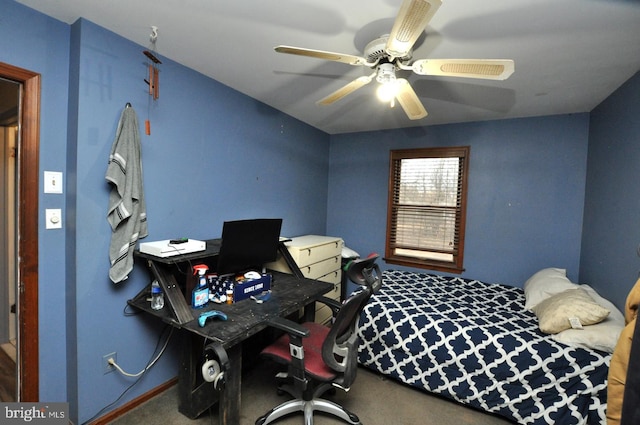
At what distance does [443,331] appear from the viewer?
6.96 feet

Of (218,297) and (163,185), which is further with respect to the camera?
(163,185)

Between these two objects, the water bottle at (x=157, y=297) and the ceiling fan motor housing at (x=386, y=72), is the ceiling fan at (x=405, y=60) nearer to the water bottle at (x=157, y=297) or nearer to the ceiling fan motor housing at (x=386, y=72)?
the ceiling fan motor housing at (x=386, y=72)

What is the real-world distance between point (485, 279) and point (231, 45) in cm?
340

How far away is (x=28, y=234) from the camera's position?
1.50 meters

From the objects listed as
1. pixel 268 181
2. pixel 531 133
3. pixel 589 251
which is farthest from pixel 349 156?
pixel 589 251

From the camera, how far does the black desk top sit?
1.41 metres

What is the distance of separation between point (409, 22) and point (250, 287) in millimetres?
1715

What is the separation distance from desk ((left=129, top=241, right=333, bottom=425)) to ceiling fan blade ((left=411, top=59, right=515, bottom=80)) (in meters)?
1.56

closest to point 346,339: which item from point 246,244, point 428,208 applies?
point 246,244

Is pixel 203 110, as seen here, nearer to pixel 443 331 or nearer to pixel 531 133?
pixel 443 331

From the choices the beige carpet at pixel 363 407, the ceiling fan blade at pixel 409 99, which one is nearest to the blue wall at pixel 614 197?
the beige carpet at pixel 363 407

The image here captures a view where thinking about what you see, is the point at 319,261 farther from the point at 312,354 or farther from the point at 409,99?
the point at 409,99

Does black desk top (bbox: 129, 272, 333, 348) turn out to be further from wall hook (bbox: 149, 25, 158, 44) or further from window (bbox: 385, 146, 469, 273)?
window (bbox: 385, 146, 469, 273)

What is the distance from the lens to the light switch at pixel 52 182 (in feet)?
5.08
